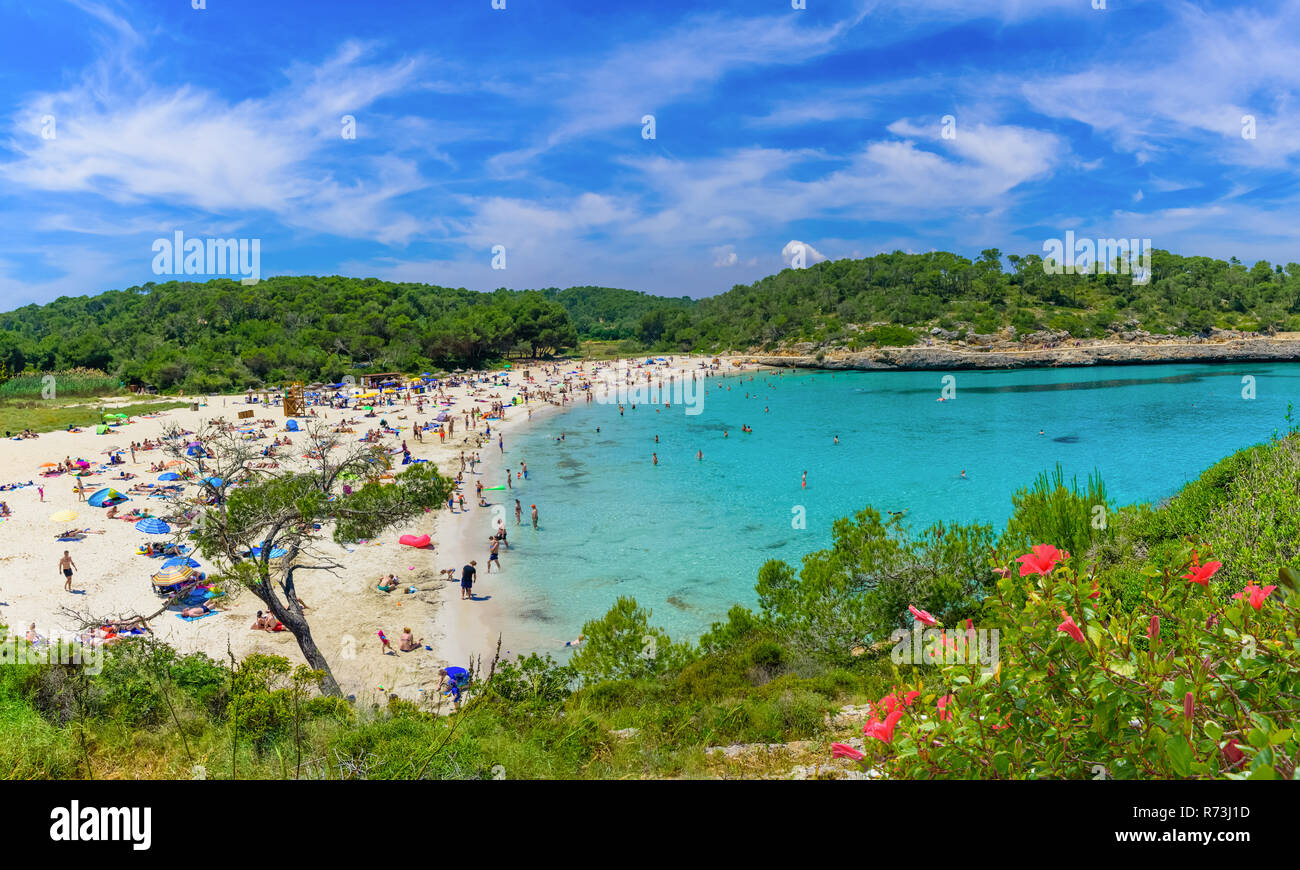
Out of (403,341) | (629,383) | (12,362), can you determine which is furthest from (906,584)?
(12,362)

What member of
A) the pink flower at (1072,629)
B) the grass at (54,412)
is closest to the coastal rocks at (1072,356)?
the grass at (54,412)

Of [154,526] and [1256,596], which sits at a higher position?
[1256,596]

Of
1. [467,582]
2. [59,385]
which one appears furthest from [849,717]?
[59,385]

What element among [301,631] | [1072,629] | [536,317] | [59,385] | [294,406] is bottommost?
[301,631]

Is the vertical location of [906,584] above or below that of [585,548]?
above

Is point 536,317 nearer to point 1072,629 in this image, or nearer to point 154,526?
point 154,526
